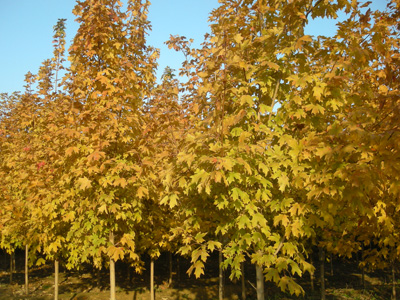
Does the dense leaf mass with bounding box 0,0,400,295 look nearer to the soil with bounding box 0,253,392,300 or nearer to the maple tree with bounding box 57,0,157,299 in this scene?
the maple tree with bounding box 57,0,157,299

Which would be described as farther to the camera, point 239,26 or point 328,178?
point 239,26

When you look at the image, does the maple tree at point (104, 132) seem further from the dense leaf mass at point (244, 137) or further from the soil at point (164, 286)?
the soil at point (164, 286)

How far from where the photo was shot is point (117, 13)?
23.1ft

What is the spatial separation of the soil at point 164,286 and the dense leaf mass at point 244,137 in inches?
223

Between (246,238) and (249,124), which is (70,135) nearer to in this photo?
(249,124)

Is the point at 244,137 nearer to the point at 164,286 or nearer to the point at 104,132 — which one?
the point at 104,132

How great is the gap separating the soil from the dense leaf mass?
5.66m

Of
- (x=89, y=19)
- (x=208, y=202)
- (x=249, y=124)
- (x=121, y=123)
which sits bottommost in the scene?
(x=208, y=202)

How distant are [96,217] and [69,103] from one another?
7.85ft

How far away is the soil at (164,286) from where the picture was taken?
12.6m

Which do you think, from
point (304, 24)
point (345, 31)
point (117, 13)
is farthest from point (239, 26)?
point (117, 13)

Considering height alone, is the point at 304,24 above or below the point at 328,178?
above

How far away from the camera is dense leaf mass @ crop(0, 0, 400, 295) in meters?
3.64

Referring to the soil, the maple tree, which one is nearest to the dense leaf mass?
the maple tree
